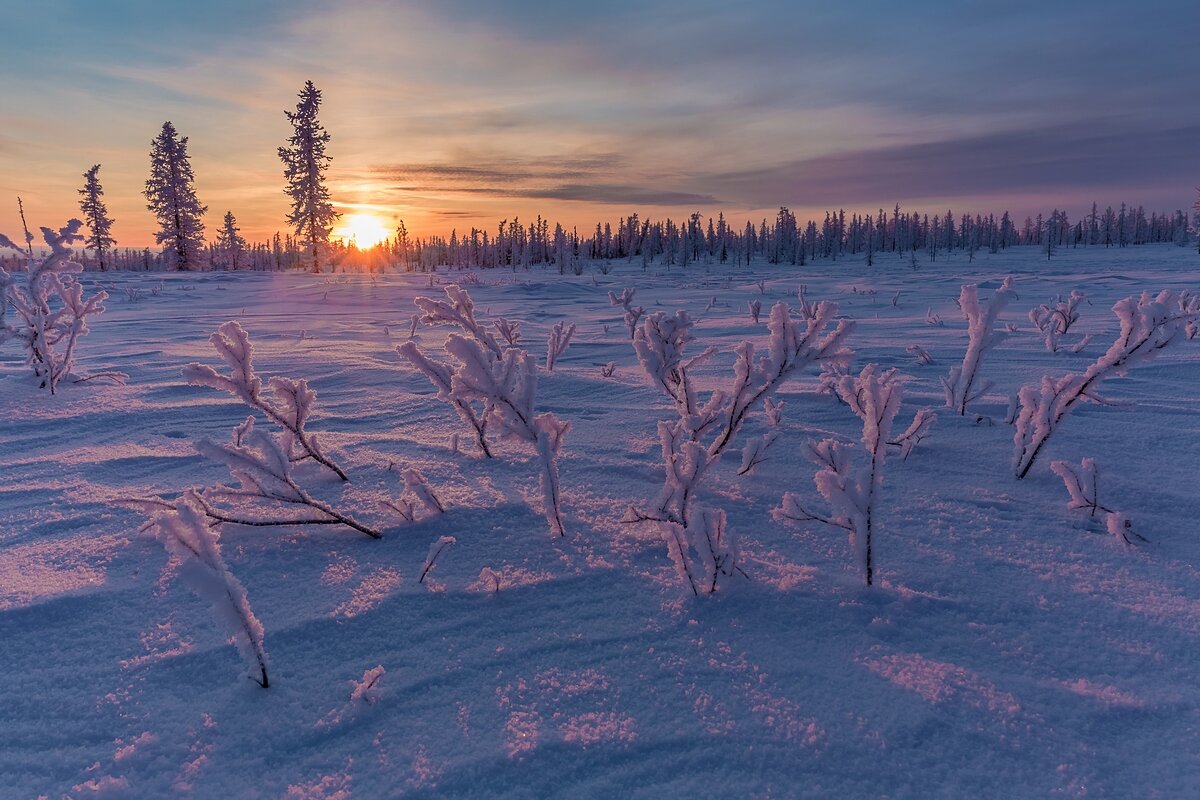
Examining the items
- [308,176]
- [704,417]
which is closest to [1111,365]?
[704,417]

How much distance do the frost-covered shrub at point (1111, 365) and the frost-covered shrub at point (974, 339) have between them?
486mm

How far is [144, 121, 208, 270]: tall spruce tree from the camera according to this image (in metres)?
33.3

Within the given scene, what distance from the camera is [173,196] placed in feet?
111

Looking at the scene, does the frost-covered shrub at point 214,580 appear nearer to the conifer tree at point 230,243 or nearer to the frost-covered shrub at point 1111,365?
the frost-covered shrub at point 1111,365

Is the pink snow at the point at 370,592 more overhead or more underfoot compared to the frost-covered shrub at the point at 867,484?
more underfoot

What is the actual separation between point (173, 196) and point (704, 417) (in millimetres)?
41148

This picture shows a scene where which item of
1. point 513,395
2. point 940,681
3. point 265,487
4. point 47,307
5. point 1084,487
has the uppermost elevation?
point 47,307

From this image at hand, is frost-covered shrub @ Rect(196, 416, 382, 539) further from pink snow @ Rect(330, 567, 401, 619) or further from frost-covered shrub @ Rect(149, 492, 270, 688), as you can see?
frost-covered shrub @ Rect(149, 492, 270, 688)

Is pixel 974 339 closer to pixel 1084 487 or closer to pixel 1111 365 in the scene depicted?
pixel 1111 365

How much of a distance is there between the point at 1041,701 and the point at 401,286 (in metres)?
13.8

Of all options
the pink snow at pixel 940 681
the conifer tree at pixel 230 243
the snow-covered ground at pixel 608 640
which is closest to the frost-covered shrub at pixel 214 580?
→ the snow-covered ground at pixel 608 640

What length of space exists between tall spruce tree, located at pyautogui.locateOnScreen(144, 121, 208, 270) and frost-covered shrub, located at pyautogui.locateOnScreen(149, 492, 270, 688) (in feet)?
134

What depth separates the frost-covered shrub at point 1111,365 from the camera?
1795 mm

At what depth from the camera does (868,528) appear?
1.50 m
